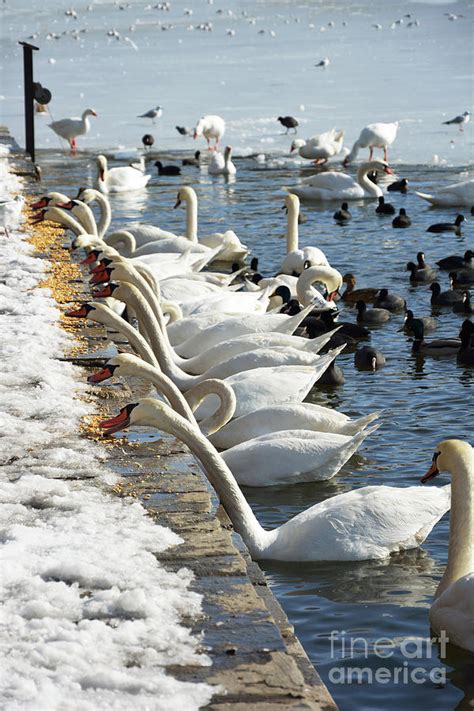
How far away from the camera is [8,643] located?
4.32 meters

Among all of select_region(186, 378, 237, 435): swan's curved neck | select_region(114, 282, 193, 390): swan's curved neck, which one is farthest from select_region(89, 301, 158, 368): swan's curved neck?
select_region(186, 378, 237, 435): swan's curved neck

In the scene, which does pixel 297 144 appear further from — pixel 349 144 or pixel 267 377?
pixel 267 377

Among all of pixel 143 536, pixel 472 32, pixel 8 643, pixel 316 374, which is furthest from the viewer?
pixel 472 32

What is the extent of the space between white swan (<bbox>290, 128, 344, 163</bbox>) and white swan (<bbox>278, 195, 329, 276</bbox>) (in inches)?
A: 363

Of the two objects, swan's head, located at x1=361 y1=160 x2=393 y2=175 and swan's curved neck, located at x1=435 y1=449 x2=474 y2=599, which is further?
swan's head, located at x1=361 y1=160 x2=393 y2=175

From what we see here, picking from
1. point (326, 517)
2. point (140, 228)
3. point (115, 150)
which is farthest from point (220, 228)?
point (326, 517)

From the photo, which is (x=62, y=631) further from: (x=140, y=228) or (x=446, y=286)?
(x=140, y=228)

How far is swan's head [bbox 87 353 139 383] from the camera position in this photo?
744cm

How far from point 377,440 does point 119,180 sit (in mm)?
14787

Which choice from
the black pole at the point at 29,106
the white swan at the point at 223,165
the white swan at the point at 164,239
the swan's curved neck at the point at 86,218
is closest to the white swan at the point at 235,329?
the white swan at the point at 164,239

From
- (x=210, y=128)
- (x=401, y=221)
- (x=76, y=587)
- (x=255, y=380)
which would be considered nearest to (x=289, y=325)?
(x=255, y=380)

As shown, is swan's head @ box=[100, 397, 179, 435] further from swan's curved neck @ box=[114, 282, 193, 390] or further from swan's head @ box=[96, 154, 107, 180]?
swan's head @ box=[96, 154, 107, 180]

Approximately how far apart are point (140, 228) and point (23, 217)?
1.87 m

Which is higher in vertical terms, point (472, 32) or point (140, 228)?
point (472, 32)
